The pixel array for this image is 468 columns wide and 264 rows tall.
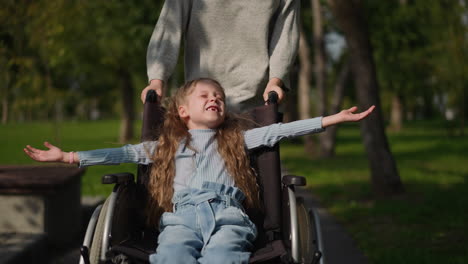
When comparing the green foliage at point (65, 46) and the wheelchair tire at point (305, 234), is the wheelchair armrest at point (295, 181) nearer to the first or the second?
the wheelchair tire at point (305, 234)

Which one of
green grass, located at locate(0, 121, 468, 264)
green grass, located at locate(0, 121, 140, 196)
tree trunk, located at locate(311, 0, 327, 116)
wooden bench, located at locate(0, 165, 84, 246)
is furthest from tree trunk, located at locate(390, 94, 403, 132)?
wooden bench, located at locate(0, 165, 84, 246)

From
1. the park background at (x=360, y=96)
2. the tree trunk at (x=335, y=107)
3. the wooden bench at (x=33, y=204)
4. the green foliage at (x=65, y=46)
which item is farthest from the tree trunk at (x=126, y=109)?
the wooden bench at (x=33, y=204)

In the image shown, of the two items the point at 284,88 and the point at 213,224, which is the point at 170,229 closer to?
the point at 213,224

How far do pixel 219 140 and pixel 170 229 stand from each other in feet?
2.21

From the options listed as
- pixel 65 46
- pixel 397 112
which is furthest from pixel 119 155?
pixel 397 112

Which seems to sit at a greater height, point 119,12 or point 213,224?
point 119,12

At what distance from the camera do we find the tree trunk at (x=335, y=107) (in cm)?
1447

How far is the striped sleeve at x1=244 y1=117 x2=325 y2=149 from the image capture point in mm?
2953

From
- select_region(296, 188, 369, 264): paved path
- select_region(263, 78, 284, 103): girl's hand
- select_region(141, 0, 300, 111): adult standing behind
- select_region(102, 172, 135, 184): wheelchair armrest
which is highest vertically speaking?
select_region(141, 0, 300, 111): adult standing behind

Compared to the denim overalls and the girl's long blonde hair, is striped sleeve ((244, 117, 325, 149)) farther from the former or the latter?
the denim overalls

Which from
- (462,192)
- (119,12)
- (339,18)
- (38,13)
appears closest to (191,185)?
(38,13)

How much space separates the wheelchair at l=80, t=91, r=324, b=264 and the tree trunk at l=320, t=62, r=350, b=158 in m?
11.3

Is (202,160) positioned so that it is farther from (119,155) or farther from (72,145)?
(72,145)

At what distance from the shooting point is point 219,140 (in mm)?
3154
